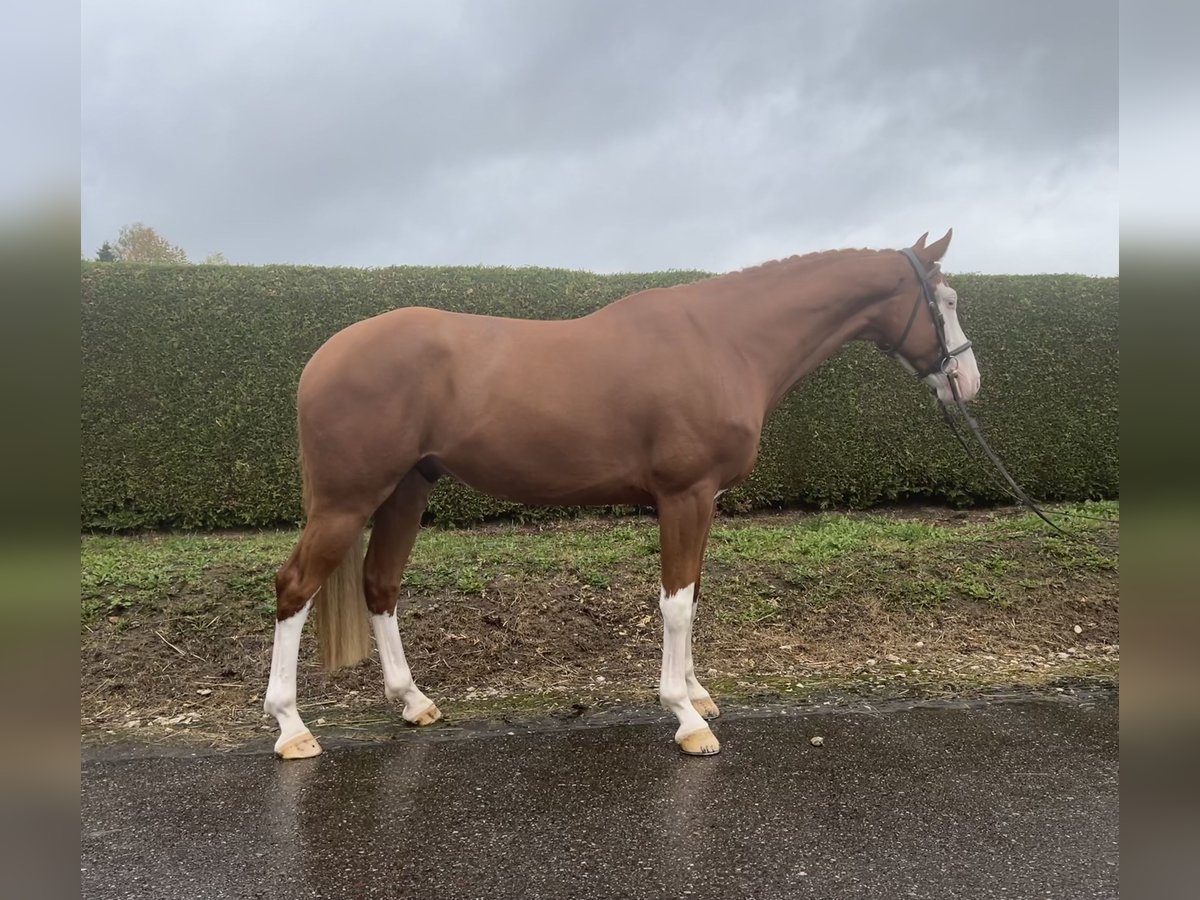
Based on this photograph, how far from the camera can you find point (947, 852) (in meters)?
2.21

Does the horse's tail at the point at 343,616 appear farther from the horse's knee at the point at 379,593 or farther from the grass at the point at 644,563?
the grass at the point at 644,563

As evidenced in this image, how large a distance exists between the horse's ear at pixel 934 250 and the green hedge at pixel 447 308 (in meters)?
3.57

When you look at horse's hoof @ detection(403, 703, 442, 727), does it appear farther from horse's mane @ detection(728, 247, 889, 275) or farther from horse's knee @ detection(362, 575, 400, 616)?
horse's mane @ detection(728, 247, 889, 275)

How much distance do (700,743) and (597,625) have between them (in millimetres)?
1560

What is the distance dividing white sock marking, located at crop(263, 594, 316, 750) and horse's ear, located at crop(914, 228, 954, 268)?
322cm

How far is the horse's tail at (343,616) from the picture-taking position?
10.8ft

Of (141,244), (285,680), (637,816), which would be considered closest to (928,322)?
(637,816)

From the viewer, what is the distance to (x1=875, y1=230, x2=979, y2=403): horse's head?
3.37 metres

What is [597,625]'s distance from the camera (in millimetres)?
4469

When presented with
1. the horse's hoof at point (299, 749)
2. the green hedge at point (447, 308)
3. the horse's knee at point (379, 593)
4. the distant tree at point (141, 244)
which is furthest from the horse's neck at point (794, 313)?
the distant tree at point (141, 244)

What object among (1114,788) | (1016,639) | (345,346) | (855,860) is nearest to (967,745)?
(1114,788)

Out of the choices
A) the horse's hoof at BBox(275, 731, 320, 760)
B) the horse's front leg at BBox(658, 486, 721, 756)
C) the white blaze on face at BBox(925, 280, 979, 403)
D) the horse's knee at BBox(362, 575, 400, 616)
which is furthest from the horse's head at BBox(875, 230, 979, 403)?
the horse's hoof at BBox(275, 731, 320, 760)

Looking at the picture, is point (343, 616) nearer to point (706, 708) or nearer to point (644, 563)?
point (706, 708)
